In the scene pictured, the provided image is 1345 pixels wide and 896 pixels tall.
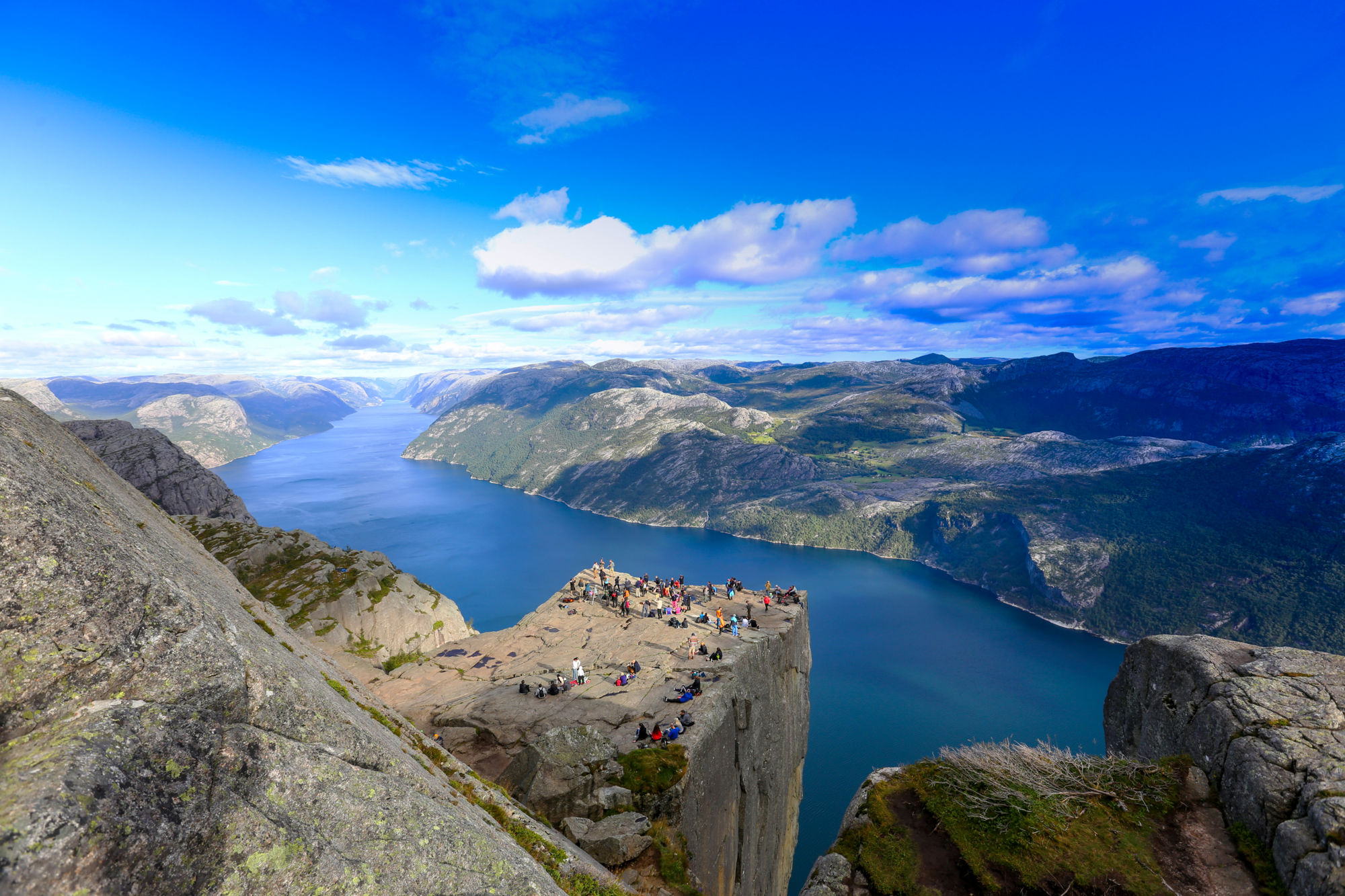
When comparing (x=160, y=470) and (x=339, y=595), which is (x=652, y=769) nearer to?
(x=339, y=595)

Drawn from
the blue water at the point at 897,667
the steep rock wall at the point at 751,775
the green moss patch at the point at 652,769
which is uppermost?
the green moss patch at the point at 652,769

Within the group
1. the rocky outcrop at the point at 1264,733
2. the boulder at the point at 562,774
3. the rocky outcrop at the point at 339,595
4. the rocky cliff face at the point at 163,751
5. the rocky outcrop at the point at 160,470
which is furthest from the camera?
the rocky outcrop at the point at 160,470

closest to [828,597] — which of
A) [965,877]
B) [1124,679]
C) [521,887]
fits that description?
[1124,679]

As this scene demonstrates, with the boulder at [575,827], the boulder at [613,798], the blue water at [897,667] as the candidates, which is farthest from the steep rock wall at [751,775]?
the blue water at [897,667]

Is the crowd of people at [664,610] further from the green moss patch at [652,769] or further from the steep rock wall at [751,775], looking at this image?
the steep rock wall at [751,775]

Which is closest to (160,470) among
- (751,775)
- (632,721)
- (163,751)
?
(632,721)

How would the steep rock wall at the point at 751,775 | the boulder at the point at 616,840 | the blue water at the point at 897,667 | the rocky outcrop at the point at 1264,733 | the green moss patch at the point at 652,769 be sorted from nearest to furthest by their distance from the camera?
the rocky outcrop at the point at 1264,733
the boulder at the point at 616,840
the green moss patch at the point at 652,769
the steep rock wall at the point at 751,775
the blue water at the point at 897,667
